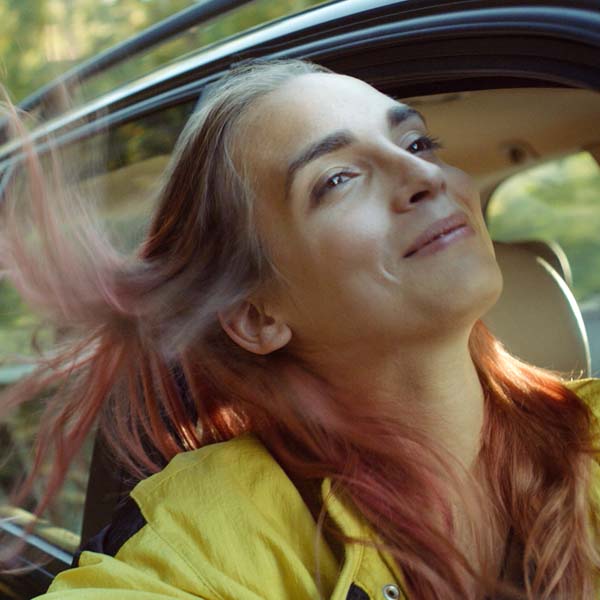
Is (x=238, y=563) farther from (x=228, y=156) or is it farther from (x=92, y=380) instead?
(x=228, y=156)

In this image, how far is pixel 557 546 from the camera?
59.6 inches

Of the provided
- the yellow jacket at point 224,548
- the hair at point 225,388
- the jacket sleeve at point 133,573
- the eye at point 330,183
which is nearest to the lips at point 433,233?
the eye at point 330,183

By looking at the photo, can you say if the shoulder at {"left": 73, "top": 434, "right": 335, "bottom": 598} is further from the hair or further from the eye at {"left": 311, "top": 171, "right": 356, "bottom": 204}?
the eye at {"left": 311, "top": 171, "right": 356, "bottom": 204}

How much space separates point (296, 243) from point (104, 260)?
390 millimetres

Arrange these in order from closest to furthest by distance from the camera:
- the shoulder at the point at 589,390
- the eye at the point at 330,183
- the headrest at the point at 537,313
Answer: the eye at the point at 330,183 → the shoulder at the point at 589,390 → the headrest at the point at 537,313

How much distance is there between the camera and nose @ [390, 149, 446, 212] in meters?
1.51

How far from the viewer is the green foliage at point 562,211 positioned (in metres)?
1.93

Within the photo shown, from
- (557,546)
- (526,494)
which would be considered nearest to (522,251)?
(526,494)

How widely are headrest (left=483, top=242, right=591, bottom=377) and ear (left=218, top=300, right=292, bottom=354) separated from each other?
1.87 ft

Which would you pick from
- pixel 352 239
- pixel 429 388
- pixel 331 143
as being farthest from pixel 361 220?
pixel 429 388

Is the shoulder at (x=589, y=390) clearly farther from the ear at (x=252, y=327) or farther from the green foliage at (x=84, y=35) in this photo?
the green foliage at (x=84, y=35)

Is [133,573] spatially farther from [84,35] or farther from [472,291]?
[84,35]

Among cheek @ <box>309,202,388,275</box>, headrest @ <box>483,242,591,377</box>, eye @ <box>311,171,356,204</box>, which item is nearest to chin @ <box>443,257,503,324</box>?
cheek @ <box>309,202,388,275</box>

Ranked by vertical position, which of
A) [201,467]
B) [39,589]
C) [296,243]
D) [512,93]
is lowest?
[39,589]
